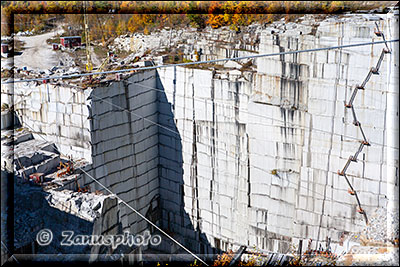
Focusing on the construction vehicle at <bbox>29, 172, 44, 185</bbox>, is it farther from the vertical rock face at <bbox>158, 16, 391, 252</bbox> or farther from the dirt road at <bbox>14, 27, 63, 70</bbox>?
the vertical rock face at <bbox>158, 16, 391, 252</bbox>

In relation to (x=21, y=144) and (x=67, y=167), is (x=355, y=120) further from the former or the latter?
(x=21, y=144)

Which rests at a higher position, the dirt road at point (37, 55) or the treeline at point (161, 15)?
the treeline at point (161, 15)

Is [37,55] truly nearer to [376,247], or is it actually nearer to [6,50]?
[6,50]

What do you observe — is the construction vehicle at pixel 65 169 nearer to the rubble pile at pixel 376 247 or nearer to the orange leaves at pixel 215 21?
the orange leaves at pixel 215 21

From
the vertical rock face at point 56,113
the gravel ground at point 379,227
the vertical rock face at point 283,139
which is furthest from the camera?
the vertical rock face at point 56,113

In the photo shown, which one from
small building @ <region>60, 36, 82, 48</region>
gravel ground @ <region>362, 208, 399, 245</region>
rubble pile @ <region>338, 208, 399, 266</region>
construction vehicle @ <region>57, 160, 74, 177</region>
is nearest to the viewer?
rubble pile @ <region>338, 208, 399, 266</region>

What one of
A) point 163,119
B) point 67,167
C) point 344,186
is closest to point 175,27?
point 163,119

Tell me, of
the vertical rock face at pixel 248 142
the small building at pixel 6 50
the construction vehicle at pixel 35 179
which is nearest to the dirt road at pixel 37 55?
the small building at pixel 6 50

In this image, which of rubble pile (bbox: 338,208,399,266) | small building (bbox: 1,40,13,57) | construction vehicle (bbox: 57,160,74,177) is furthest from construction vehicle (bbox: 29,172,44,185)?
rubble pile (bbox: 338,208,399,266)
